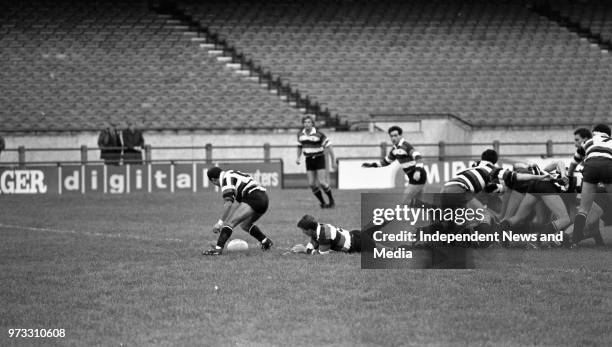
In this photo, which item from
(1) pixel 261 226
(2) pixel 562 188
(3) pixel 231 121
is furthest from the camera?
Answer: (3) pixel 231 121

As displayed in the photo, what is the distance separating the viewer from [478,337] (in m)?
9.48

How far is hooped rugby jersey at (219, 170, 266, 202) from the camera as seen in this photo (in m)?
14.6

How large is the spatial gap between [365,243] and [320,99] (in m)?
23.1

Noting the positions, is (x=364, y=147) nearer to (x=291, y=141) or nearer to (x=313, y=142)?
(x=291, y=141)

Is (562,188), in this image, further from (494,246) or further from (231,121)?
(231,121)

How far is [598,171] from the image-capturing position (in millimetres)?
14992

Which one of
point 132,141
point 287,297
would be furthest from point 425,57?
point 287,297

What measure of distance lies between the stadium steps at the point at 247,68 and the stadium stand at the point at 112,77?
432mm

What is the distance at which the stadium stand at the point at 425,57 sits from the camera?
120 ft

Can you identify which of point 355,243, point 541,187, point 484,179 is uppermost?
point 484,179

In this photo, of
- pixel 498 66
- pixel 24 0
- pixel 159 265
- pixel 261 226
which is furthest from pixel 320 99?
pixel 159 265

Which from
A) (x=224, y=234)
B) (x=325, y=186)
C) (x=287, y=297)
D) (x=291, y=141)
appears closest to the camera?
(x=287, y=297)

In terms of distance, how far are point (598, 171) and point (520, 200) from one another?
112cm

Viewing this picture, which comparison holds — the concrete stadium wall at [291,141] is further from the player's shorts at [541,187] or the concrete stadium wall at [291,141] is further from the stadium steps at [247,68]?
the player's shorts at [541,187]
